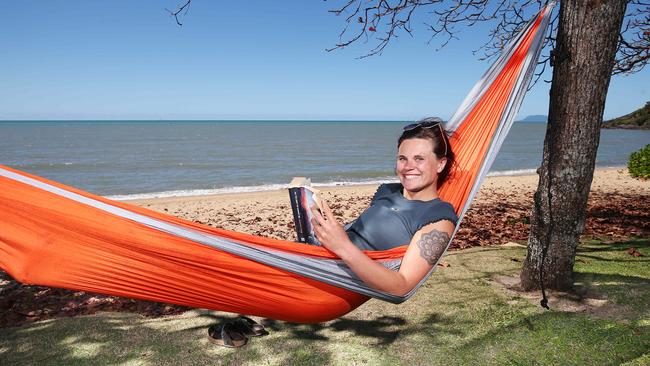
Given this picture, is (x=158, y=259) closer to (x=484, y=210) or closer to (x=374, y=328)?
(x=374, y=328)

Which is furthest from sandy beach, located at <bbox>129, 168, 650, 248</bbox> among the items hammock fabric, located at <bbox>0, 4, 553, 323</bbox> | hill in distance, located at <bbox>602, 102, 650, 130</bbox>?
hill in distance, located at <bbox>602, 102, 650, 130</bbox>

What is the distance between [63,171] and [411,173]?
19492 mm

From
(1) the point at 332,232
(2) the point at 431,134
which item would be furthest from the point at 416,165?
(1) the point at 332,232

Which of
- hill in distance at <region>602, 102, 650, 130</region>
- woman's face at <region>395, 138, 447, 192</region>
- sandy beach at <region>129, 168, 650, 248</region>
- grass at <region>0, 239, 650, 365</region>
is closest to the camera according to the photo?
woman's face at <region>395, 138, 447, 192</region>

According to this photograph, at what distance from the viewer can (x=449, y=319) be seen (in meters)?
2.94

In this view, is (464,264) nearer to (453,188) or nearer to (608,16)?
(453,188)

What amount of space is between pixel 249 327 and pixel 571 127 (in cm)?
249

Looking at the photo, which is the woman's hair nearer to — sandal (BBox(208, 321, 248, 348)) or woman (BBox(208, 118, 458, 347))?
woman (BBox(208, 118, 458, 347))

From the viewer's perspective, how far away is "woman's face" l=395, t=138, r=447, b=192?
2.18 metres

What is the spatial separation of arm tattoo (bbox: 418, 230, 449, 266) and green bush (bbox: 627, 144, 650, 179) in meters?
10.8

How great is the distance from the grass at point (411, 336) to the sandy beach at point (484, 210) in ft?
7.01

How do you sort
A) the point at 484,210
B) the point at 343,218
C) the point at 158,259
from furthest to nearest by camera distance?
the point at 343,218 < the point at 484,210 < the point at 158,259

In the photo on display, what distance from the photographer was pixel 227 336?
2.69 metres

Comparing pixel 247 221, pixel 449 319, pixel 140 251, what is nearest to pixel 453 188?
pixel 449 319
